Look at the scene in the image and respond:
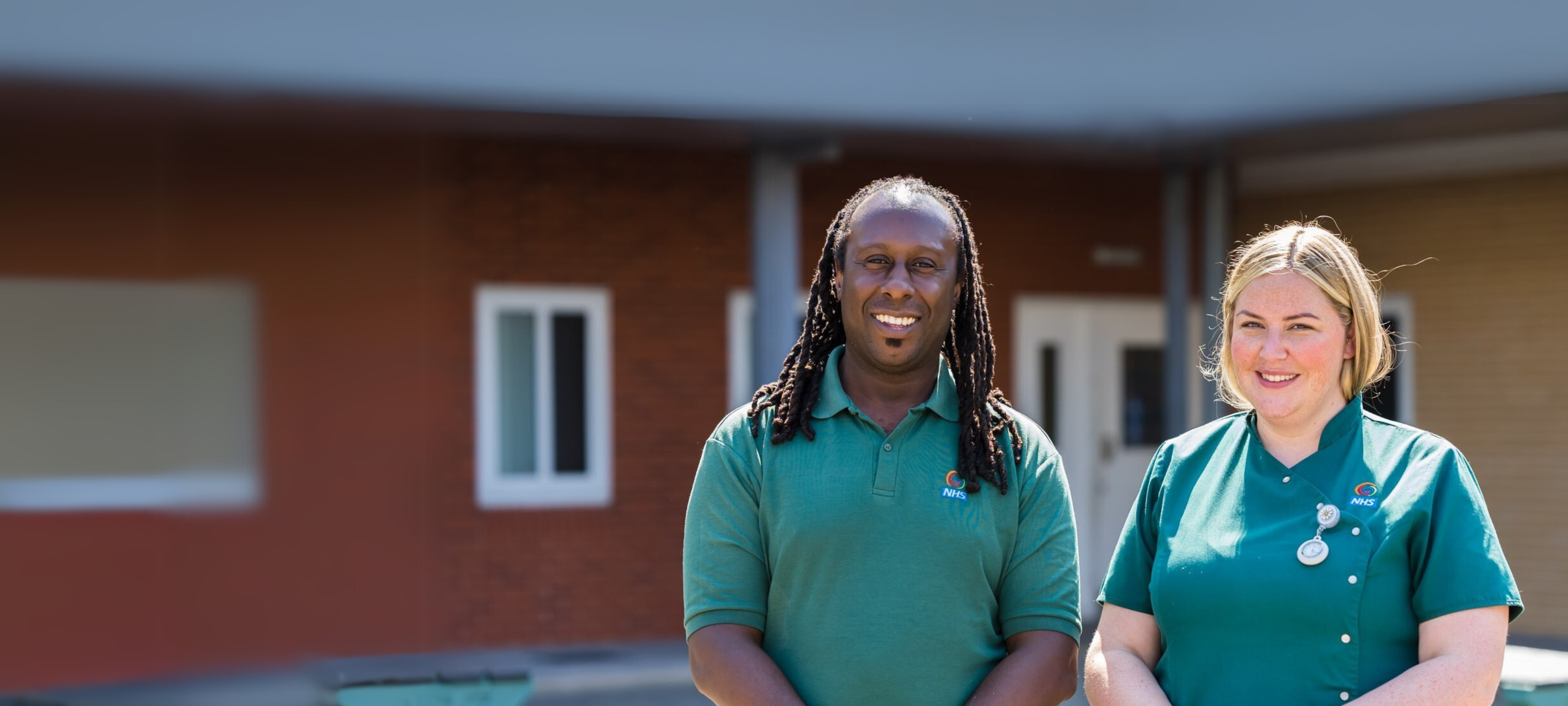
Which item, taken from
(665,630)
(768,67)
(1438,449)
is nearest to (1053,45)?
(768,67)

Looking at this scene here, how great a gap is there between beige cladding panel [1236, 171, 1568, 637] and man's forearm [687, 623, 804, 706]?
26.9ft

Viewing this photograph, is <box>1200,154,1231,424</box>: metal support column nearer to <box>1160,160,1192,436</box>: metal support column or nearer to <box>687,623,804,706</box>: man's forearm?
<box>1160,160,1192,436</box>: metal support column

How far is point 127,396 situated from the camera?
8.22 meters

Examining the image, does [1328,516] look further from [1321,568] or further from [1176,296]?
[1176,296]

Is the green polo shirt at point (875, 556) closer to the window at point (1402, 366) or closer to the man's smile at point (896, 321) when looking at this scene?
the man's smile at point (896, 321)

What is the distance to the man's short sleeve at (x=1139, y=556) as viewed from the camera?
2.59 meters

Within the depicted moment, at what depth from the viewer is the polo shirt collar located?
2557mm

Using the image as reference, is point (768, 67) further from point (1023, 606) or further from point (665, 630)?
point (1023, 606)

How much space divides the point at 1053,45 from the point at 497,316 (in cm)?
361

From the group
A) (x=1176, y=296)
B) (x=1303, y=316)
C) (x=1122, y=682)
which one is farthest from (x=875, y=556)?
(x=1176, y=296)

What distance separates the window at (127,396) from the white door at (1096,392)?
4936 mm

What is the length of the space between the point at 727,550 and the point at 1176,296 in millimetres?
6804

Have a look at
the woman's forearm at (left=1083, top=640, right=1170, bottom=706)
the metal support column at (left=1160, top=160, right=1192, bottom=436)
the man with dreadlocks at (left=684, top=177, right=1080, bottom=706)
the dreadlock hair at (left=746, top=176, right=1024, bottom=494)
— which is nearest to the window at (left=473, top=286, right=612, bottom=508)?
the metal support column at (left=1160, top=160, right=1192, bottom=436)

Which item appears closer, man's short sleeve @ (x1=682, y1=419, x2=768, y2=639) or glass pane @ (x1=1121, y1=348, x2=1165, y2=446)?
man's short sleeve @ (x1=682, y1=419, x2=768, y2=639)
